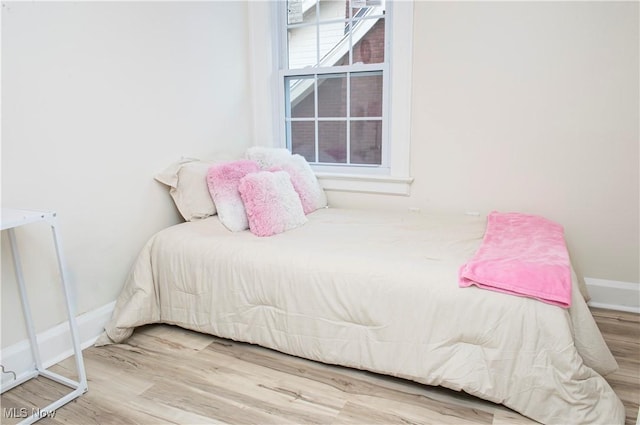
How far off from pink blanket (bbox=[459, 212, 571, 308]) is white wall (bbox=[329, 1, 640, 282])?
49 cm

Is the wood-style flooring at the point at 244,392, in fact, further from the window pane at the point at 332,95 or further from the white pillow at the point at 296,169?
the window pane at the point at 332,95

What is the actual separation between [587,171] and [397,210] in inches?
44.0

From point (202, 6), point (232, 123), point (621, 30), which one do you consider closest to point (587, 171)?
point (621, 30)

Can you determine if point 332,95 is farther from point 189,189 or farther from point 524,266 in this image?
point 524,266

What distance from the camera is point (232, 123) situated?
3004mm

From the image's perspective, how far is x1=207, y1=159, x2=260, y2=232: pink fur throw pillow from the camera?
7.58ft

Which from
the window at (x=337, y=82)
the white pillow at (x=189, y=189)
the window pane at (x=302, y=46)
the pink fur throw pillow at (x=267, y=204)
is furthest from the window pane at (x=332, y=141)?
the white pillow at (x=189, y=189)

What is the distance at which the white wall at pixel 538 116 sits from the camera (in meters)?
2.33

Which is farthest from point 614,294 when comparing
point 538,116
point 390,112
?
point 390,112

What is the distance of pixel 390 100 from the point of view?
2.85 m

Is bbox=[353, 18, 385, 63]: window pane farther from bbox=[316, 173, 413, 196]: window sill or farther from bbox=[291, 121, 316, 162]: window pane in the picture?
bbox=[316, 173, 413, 196]: window sill

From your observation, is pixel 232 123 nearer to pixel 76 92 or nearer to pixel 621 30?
pixel 76 92

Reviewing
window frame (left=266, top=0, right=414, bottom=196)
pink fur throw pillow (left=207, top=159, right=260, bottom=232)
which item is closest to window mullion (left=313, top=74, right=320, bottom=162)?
window frame (left=266, top=0, right=414, bottom=196)

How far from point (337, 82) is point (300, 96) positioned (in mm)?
317
